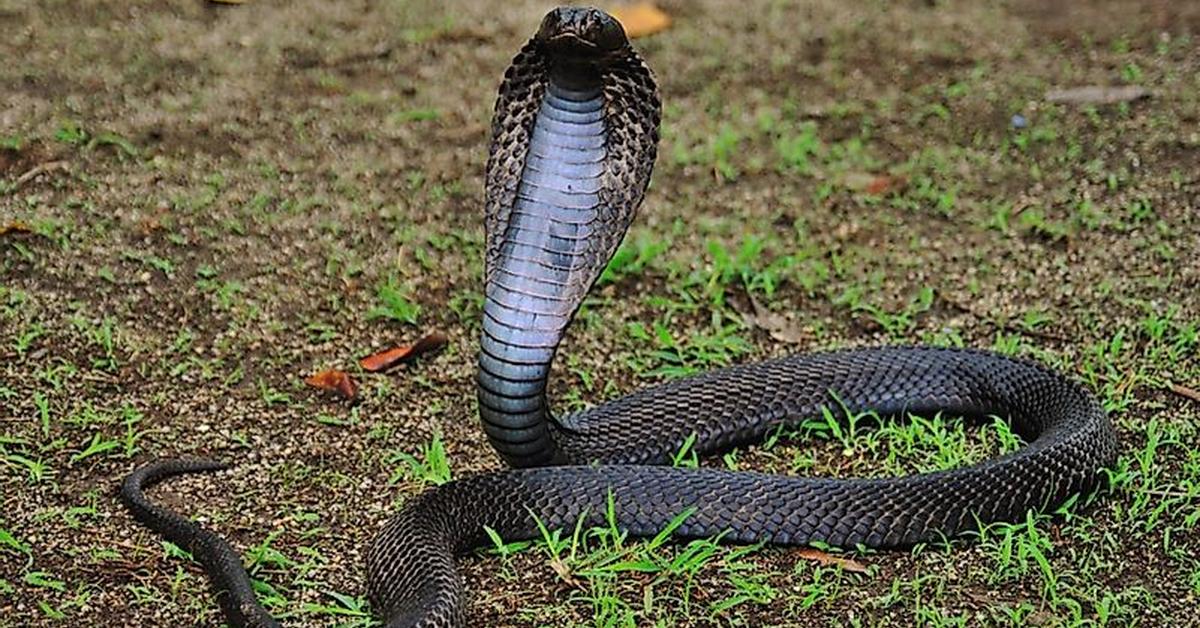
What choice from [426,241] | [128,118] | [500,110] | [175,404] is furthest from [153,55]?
[500,110]

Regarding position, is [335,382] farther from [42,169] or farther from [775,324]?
[42,169]

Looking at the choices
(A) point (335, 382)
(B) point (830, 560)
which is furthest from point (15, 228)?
(B) point (830, 560)

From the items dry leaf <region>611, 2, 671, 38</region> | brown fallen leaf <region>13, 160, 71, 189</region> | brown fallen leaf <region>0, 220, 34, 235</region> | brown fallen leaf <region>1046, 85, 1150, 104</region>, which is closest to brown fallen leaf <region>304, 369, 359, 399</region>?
brown fallen leaf <region>0, 220, 34, 235</region>

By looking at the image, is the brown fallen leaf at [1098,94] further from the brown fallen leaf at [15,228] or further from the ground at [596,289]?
the brown fallen leaf at [15,228]

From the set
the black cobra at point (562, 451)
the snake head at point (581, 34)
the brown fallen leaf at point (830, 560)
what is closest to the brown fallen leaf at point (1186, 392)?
the black cobra at point (562, 451)

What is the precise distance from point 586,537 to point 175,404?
1.31m

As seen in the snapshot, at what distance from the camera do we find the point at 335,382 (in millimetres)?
4848

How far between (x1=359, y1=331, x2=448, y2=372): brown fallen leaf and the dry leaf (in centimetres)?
287

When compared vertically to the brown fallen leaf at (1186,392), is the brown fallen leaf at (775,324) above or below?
below

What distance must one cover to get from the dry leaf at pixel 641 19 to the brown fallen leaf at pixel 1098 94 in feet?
5.70

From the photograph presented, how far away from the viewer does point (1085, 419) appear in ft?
14.4

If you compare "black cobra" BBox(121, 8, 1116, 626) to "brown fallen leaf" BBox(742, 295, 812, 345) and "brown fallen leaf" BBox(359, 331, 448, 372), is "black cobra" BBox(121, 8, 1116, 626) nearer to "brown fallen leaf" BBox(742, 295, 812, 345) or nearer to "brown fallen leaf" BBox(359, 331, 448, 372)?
"brown fallen leaf" BBox(359, 331, 448, 372)

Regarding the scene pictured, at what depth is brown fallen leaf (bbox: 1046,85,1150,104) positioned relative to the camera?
6.95 meters

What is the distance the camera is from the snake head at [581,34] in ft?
12.2
